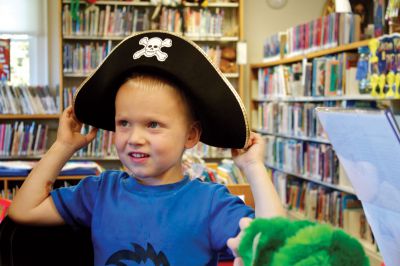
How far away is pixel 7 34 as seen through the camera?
6242mm

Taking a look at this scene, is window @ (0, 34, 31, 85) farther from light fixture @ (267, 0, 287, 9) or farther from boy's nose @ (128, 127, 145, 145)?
boy's nose @ (128, 127, 145, 145)

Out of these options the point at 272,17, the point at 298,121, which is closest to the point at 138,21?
the point at 272,17

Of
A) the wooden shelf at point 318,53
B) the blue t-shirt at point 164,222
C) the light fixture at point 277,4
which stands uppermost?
the light fixture at point 277,4

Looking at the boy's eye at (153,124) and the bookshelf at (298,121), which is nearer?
the boy's eye at (153,124)

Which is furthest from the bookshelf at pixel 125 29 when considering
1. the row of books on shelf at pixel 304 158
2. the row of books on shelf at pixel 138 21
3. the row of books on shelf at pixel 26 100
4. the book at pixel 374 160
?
the book at pixel 374 160

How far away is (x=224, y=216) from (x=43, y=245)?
0.41 metres

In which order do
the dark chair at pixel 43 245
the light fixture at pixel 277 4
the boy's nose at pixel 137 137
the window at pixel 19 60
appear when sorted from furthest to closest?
1. the light fixture at pixel 277 4
2. the window at pixel 19 60
3. the dark chair at pixel 43 245
4. the boy's nose at pixel 137 137

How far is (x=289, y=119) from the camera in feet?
18.6

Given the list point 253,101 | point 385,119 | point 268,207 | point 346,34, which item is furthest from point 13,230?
point 253,101

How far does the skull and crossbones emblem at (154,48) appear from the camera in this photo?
1058 mm

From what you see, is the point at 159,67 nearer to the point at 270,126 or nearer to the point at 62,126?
the point at 62,126

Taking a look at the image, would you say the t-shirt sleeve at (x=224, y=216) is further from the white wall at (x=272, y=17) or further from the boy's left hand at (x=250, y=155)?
the white wall at (x=272, y=17)

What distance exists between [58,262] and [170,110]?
0.44 meters

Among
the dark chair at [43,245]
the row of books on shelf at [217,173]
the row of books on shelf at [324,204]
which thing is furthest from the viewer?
the row of books on shelf at [324,204]
